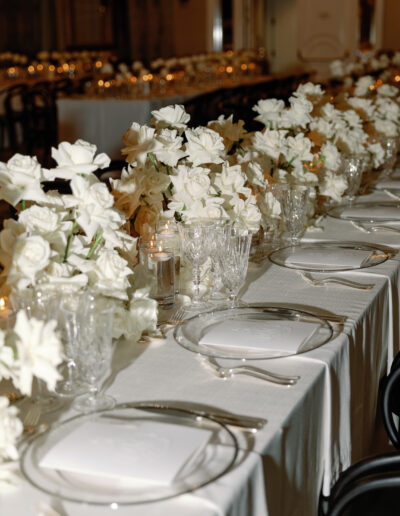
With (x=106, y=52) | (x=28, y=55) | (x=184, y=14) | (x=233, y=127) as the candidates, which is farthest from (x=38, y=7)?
(x=233, y=127)

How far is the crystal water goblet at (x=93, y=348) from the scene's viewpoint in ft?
4.16

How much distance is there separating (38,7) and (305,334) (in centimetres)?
1105

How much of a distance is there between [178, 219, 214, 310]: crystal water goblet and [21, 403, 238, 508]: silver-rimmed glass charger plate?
0.61 m

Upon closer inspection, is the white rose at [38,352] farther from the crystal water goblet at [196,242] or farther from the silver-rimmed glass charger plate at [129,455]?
the crystal water goblet at [196,242]

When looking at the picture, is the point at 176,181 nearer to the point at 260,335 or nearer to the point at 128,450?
the point at 260,335

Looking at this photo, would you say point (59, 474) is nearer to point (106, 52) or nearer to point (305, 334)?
point (305, 334)

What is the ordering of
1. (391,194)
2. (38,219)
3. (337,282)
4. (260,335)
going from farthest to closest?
(391,194), (337,282), (260,335), (38,219)

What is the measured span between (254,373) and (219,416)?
19cm

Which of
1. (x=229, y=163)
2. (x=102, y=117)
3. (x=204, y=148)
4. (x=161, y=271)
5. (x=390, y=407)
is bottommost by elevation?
(x=390, y=407)

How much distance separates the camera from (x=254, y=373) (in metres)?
1.45

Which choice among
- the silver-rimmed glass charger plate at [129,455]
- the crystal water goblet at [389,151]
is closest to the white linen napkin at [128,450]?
the silver-rimmed glass charger plate at [129,455]

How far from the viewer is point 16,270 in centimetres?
140

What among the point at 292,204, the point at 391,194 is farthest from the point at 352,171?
the point at 292,204

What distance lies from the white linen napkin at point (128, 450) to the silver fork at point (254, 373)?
0.26 m
